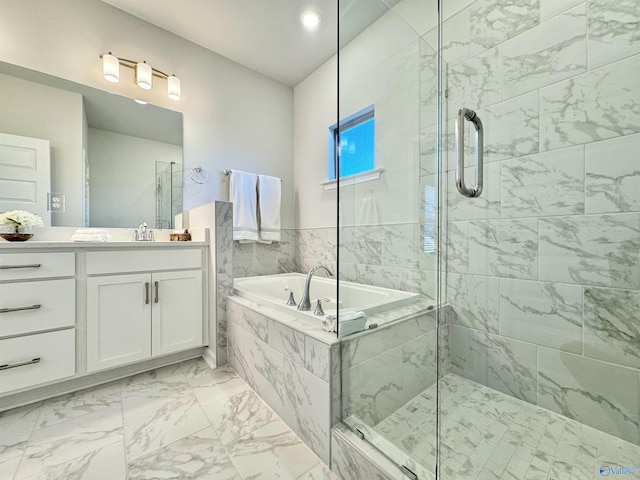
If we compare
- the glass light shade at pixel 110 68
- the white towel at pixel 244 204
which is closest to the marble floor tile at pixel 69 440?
the white towel at pixel 244 204

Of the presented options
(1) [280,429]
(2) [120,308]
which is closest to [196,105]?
(2) [120,308]

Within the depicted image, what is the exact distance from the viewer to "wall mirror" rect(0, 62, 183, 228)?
5.46ft

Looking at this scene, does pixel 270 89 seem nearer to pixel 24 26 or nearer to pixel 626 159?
pixel 24 26

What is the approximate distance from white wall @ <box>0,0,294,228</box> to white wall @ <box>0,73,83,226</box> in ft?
0.49

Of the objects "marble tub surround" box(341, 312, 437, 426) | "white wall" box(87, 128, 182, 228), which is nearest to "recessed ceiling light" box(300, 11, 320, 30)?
"white wall" box(87, 128, 182, 228)

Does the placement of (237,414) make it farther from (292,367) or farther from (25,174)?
(25,174)

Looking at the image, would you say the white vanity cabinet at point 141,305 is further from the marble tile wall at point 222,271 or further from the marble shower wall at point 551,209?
the marble shower wall at point 551,209

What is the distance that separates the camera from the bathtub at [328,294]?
1349 millimetres

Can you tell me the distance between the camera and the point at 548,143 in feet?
4.40

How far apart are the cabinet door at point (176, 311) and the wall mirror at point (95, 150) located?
610 millimetres

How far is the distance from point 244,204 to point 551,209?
2158 millimetres

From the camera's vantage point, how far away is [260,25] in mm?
2131

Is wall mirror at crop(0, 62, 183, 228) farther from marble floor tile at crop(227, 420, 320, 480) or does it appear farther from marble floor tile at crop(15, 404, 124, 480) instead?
marble floor tile at crop(227, 420, 320, 480)

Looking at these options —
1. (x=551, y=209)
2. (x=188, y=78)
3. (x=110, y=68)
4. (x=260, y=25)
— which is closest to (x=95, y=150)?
(x=110, y=68)
